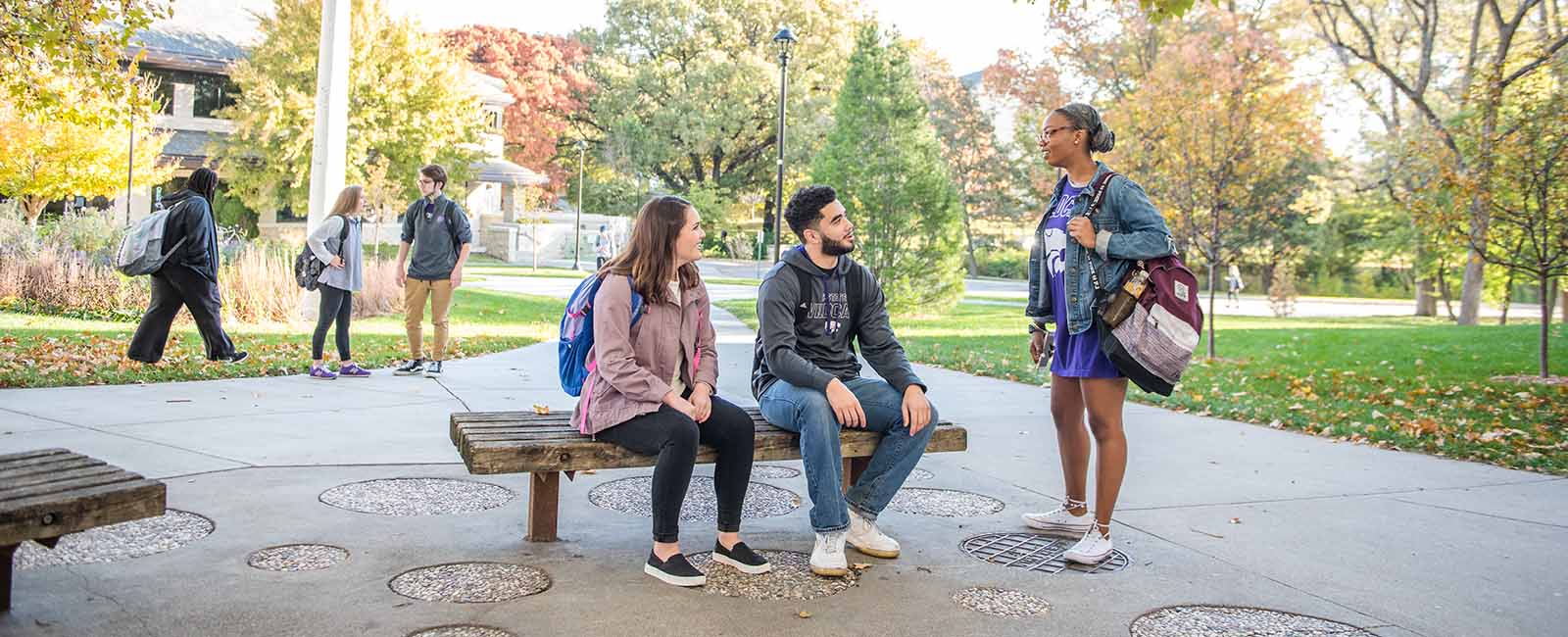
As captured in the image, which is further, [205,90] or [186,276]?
[205,90]

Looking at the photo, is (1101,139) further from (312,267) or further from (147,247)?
(312,267)

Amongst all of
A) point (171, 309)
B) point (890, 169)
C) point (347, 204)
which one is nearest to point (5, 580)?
point (171, 309)

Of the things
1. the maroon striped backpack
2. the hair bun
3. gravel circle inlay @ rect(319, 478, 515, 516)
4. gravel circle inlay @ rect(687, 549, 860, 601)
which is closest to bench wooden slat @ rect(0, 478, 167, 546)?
gravel circle inlay @ rect(319, 478, 515, 516)

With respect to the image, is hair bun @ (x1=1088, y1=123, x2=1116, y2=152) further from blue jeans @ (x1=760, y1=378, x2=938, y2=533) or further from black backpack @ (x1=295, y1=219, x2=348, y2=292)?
black backpack @ (x1=295, y1=219, x2=348, y2=292)

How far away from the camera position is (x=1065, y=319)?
15.1 ft

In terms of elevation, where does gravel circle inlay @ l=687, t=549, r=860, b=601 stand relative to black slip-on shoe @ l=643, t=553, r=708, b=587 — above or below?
below

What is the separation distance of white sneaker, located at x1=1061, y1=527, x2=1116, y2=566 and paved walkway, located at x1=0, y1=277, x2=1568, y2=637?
0.12 m

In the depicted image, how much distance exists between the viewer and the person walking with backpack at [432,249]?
362 inches

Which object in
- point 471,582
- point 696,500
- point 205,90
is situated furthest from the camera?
point 205,90

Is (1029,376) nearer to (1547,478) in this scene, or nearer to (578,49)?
(1547,478)

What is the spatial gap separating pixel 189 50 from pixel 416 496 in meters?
38.5

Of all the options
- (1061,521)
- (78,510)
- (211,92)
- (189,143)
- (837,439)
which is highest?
(211,92)

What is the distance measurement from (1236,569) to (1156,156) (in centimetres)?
1561

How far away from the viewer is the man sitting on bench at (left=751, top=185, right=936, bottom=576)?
13.8 feet
